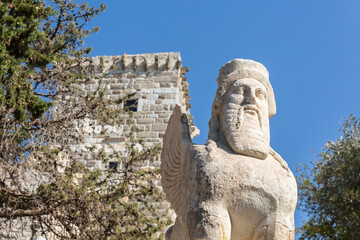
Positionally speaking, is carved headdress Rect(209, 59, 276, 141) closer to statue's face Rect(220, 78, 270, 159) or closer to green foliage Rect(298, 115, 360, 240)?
statue's face Rect(220, 78, 270, 159)

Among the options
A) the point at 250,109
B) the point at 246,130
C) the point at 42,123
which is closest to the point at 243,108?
the point at 250,109

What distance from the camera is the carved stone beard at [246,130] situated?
14.5 feet

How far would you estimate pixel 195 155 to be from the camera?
14.4 feet

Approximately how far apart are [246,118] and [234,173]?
646 mm

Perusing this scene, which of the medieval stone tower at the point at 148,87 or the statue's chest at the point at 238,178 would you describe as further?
the medieval stone tower at the point at 148,87

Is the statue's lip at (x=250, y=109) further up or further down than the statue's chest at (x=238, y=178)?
further up

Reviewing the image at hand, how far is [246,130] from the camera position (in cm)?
455

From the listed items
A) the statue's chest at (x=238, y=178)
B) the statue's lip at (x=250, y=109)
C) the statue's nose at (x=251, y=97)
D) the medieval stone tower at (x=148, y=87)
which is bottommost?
the statue's chest at (x=238, y=178)

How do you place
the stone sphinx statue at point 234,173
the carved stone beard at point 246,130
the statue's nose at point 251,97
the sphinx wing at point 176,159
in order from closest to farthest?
the stone sphinx statue at point 234,173
the carved stone beard at point 246,130
the sphinx wing at point 176,159
the statue's nose at point 251,97

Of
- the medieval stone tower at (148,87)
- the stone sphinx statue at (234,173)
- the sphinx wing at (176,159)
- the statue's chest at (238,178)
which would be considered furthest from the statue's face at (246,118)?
the medieval stone tower at (148,87)

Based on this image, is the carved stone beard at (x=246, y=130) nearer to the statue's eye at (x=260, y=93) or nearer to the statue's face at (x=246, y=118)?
the statue's face at (x=246, y=118)

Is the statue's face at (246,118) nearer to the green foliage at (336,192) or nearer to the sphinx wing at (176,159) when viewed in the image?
the sphinx wing at (176,159)

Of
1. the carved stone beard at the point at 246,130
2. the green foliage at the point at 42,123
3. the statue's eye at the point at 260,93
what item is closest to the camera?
the carved stone beard at the point at 246,130

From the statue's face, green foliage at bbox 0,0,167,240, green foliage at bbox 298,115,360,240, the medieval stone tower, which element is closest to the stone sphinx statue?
the statue's face
